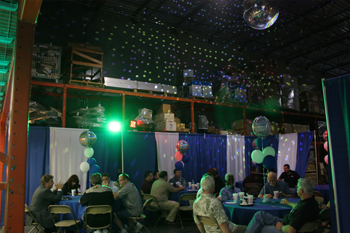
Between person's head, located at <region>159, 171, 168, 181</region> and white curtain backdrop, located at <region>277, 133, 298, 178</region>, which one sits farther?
white curtain backdrop, located at <region>277, 133, 298, 178</region>

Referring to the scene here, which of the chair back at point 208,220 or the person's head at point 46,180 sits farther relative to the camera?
the person's head at point 46,180

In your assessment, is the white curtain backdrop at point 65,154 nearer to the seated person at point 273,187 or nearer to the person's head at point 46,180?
the person's head at point 46,180

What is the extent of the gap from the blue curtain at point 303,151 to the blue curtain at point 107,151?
242 inches

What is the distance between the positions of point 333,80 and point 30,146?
6.79m

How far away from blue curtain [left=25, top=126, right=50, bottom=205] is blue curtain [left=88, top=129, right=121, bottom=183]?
1.29 metres

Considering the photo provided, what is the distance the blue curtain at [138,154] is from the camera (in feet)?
28.4

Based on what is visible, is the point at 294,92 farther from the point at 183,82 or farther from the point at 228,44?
the point at 183,82

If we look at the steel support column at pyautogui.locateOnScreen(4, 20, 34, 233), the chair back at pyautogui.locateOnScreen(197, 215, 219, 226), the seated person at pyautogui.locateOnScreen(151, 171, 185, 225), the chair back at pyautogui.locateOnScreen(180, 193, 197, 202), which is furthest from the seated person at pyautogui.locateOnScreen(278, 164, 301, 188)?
the steel support column at pyautogui.locateOnScreen(4, 20, 34, 233)

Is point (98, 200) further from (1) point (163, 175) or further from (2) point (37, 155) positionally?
(2) point (37, 155)

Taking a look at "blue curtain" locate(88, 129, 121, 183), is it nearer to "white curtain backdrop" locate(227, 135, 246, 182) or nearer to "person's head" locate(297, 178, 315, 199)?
"white curtain backdrop" locate(227, 135, 246, 182)

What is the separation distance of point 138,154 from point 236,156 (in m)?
3.94

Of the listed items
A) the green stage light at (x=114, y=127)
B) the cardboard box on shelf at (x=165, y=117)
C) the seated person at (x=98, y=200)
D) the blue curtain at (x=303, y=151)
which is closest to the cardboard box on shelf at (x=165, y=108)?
the cardboard box on shelf at (x=165, y=117)

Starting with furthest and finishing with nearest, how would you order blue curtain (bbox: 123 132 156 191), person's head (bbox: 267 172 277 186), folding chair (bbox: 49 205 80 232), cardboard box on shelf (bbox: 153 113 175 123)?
cardboard box on shelf (bbox: 153 113 175 123) < blue curtain (bbox: 123 132 156 191) < person's head (bbox: 267 172 277 186) < folding chair (bbox: 49 205 80 232)

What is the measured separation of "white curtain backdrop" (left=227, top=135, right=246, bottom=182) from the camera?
34.5 feet
